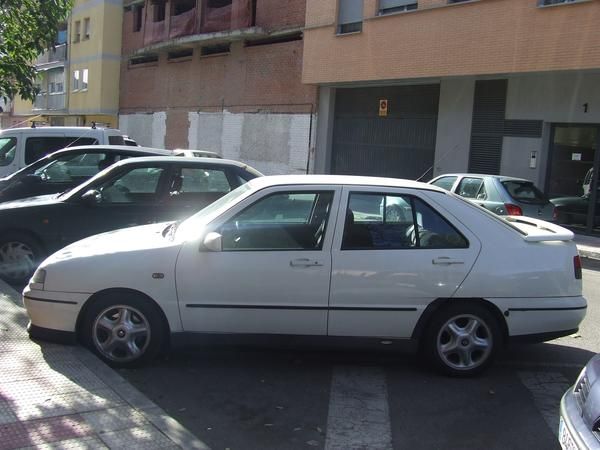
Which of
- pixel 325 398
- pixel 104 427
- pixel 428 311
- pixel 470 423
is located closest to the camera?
pixel 104 427

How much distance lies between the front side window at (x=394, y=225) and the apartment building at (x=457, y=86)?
11.4 m

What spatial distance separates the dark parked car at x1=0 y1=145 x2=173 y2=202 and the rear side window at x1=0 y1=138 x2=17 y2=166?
261 cm

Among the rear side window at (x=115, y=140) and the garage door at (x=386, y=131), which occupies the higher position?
the garage door at (x=386, y=131)

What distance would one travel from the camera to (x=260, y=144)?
2659 cm

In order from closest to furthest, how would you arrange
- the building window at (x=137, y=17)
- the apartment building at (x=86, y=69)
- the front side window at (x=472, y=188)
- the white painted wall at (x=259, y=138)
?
the front side window at (x=472, y=188) < the white painted wall at (x=259, y=138) < the building window at (x=137, y=17) < the apartment building at (x=86, y=69)

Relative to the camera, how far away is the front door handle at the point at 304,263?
453cm

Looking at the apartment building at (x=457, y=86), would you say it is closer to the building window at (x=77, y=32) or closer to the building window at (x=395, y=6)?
the building window at (x=395, y=6)

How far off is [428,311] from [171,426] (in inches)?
80.9

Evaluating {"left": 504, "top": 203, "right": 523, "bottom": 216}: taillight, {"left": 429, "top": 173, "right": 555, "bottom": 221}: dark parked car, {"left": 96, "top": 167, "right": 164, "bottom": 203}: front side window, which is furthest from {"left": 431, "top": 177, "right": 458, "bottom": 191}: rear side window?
{"left": 96, "top": 167, "right": 164, "bottom": 203}: front side window

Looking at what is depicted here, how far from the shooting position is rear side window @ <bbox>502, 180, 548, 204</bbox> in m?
12.3

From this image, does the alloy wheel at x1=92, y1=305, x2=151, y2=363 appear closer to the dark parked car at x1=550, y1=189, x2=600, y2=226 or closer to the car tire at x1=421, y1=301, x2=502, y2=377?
the car tire at x1=421, y1=301, x2=502, y2=377

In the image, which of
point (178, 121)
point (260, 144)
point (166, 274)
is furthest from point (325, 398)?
point (178, 121)

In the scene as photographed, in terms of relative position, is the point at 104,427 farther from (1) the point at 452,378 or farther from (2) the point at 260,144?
(2) the point at 260,144

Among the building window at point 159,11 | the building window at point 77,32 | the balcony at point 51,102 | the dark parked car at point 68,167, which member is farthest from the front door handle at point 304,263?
the balcony at point 51,102
